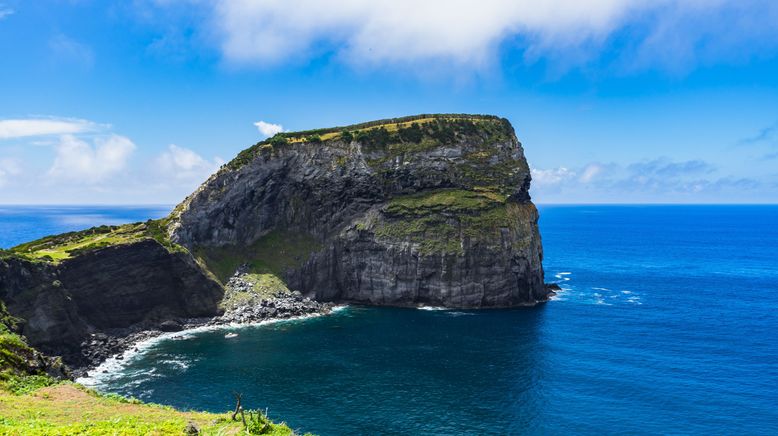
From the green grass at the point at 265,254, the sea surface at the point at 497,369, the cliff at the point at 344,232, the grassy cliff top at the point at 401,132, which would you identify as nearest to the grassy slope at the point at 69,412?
the sea surface at the point at 497,369

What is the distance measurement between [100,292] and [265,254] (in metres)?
41.0

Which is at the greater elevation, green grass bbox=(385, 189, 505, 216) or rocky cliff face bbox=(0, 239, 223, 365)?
green grass bbox=(385, 189, 505, 216)

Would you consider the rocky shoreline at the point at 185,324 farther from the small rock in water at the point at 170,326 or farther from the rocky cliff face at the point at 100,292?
the rocky cliff face at the point at 100,292

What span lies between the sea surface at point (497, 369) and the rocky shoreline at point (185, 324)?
391 cm

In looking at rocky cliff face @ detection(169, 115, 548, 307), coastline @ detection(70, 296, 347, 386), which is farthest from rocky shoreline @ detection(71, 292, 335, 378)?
rocky cliff face @ detection(169, 115, 548, 307)

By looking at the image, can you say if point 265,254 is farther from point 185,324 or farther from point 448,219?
point 448,219

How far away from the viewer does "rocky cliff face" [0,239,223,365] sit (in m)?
75.6

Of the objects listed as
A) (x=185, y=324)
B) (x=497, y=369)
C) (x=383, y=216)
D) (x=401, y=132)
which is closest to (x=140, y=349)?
(x=185, y=324)

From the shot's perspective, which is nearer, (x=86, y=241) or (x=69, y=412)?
(x=69, y=412)

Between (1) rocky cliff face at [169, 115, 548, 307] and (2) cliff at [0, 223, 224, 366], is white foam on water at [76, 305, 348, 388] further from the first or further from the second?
(1) rocky cliff face at [169, 115, 548, 307]

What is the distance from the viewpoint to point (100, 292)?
89.4m

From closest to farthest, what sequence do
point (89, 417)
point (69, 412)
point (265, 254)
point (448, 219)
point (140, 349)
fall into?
1. point (89, 417)
2. point (69, 412)
3. point (140, 349)
4. point (448, 219)
5. point (265, 254)

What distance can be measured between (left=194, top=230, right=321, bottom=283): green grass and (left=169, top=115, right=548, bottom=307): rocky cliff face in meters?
0.34

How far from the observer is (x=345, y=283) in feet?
405
